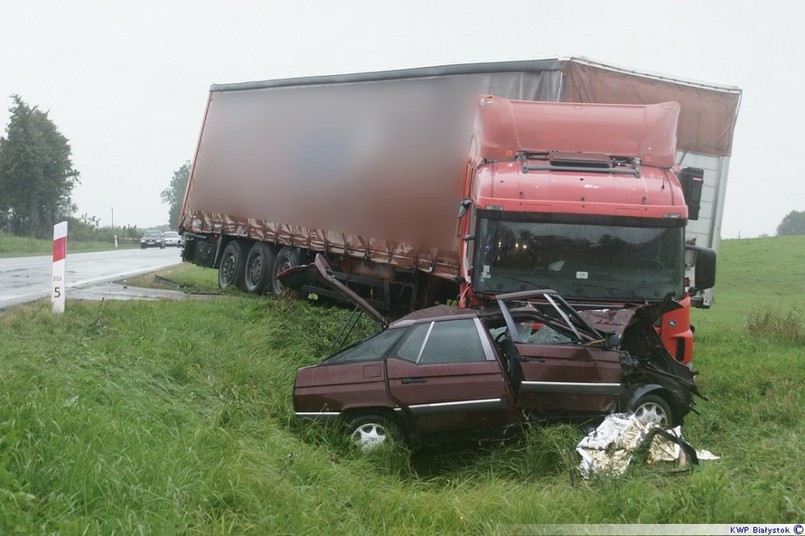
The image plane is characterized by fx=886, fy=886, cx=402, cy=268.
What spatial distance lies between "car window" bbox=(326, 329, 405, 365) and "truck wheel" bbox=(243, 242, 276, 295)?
9.93 m

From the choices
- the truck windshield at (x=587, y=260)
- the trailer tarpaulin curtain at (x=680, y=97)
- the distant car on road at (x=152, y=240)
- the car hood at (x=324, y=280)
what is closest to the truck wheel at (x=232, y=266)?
the car hood at (x=324, y=280)

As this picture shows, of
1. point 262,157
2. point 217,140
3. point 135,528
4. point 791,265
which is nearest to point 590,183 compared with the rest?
point 135,528

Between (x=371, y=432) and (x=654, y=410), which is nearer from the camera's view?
(x=371, y=432)

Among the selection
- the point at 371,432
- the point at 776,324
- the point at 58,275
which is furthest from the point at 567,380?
the point at 776,324

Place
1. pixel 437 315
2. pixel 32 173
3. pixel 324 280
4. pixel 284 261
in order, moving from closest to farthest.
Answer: pixel 437 315
pixel 324 280
pixel 284 261
pixel 32 173

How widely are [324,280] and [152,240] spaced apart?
2145 inches

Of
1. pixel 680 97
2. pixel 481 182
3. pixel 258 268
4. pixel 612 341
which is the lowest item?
pixel 258 268

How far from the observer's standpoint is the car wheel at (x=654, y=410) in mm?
7566

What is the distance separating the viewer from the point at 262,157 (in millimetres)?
17672

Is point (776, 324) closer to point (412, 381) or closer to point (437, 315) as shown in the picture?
point (437, 315)

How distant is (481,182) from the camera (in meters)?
9.42

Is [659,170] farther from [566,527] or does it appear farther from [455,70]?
[566,527]

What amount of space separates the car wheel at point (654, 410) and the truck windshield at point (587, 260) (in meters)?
1.46

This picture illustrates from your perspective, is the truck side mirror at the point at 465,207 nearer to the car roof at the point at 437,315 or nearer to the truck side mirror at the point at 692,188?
the car roof at the point at 437,315
